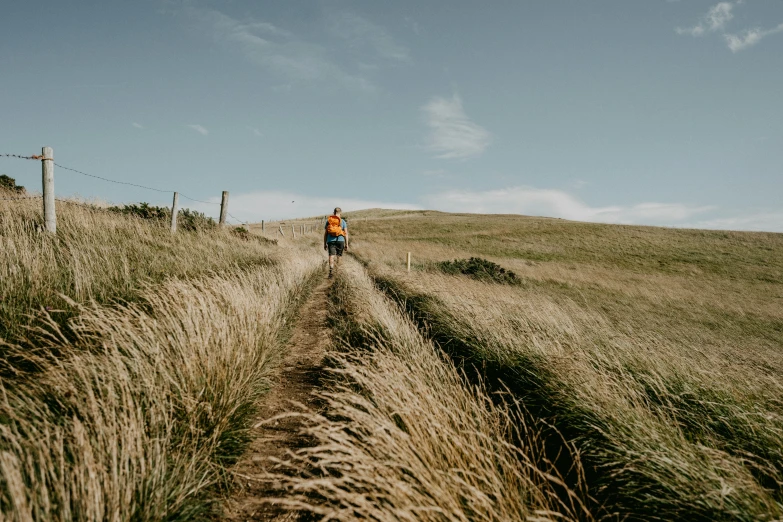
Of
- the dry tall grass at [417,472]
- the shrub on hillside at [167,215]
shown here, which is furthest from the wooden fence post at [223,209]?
the dry tall grass at [417,472]

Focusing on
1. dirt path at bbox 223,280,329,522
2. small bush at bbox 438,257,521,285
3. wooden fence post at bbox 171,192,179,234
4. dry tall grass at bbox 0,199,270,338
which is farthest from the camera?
small bush at bbox 438,257,521,285

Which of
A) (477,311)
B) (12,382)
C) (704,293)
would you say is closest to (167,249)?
(12,382)

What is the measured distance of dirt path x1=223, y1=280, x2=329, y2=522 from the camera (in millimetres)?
2328

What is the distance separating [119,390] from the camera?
265cm

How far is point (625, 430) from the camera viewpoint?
2.96m

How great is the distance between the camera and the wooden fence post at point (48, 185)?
607cm

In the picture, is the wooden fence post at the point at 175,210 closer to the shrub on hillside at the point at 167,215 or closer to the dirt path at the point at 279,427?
the shrub on hillside at the point at 167,215

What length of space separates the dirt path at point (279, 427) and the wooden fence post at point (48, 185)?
14.1ft

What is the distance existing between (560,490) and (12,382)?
148 inches

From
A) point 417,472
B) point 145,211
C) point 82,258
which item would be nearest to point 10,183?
point 145,211

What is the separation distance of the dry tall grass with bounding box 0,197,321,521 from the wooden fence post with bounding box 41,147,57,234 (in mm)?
249

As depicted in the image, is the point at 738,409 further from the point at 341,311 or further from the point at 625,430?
the point at 341,311


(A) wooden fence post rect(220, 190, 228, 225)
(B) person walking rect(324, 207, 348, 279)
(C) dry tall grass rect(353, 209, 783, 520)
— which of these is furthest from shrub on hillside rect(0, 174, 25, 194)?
(C) dry tall grass rect(353, 209, 783, 520)

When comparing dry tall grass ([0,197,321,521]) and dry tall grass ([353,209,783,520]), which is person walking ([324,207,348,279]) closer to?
dry tall grass ([353,209,783,520])
